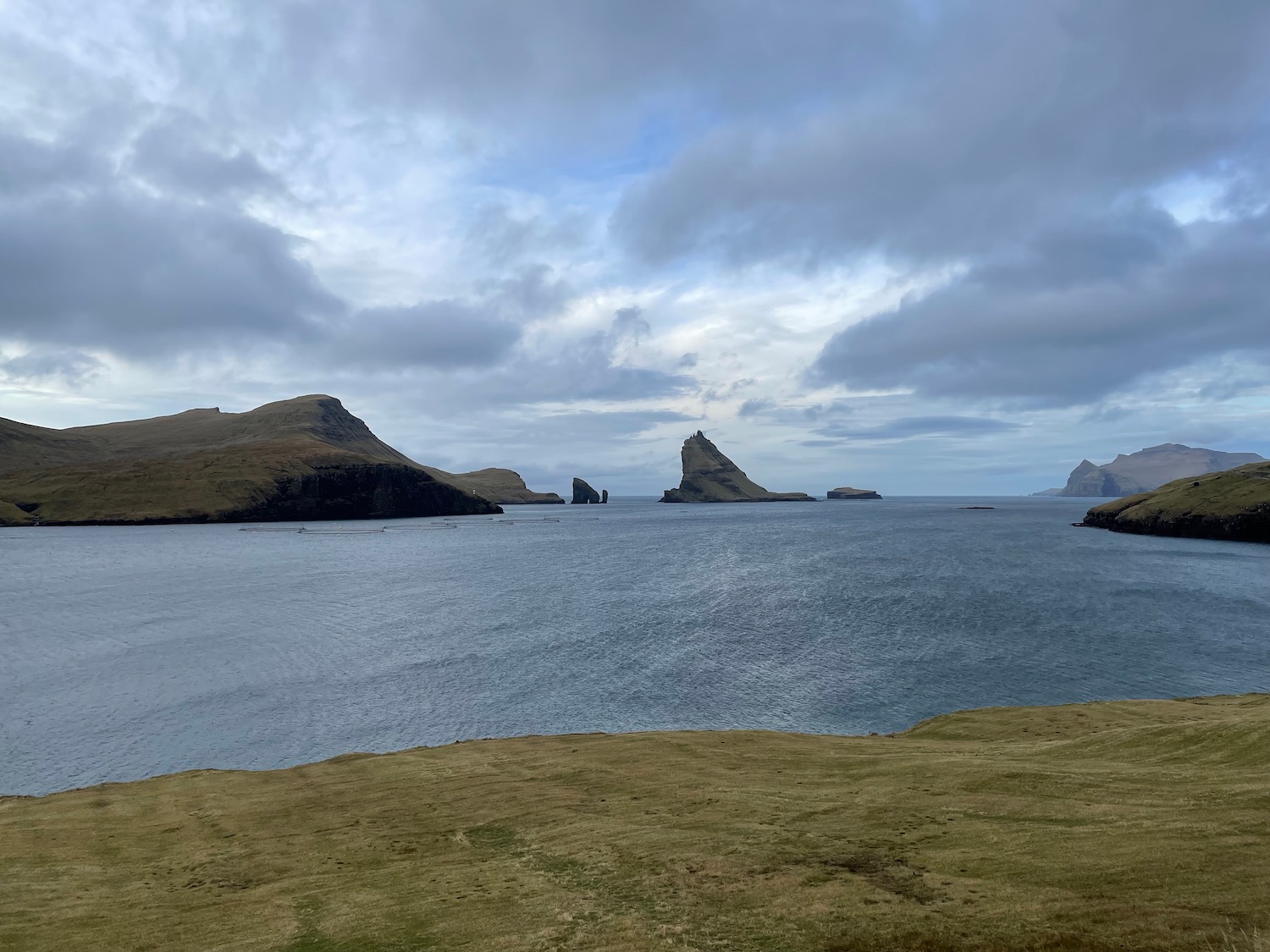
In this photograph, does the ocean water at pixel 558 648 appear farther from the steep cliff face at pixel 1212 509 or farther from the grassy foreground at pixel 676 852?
the steep cliff face at pixel 1212 509

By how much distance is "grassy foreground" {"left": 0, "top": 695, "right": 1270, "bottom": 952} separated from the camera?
1323cm

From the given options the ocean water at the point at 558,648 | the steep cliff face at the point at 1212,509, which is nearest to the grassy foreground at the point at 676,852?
the ocean water at the point at 558,648

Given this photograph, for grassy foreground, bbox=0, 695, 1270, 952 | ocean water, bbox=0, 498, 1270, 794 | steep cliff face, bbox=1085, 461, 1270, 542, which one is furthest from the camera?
steep cliff face, bbox=1085, 461, 1270, 542

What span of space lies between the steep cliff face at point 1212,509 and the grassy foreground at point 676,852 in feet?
576

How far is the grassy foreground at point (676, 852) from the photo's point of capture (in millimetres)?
13227

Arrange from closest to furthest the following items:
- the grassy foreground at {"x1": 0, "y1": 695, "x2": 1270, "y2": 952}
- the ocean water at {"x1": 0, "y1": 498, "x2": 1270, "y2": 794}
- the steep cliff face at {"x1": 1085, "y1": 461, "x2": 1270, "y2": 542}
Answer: the grassy foreground at {"x1": 0, "y1": 695, "x2": 1270, "y2": 952} < the ocean water at {"x1": 0, "y1": 498, "x2": 1270, "y2": 794} < the steep cliff face at {"x1": 1085, "y1": 461, "x2": 1270, "y2": 542}

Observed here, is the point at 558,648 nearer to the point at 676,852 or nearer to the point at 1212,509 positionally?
the point at 676,852

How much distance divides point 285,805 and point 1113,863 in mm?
23463

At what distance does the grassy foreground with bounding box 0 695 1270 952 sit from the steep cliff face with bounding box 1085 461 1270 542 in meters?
176

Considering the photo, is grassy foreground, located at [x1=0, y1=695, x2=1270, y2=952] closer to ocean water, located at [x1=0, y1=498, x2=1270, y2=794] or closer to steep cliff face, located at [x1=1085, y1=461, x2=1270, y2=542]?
ocean water, located at [x1=0, y1=498, x2=1270, y2=794]

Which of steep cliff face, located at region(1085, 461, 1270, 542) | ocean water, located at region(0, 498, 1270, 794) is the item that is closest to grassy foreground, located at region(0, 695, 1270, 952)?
ocean water, located at region(0, 498, 1270, 794)

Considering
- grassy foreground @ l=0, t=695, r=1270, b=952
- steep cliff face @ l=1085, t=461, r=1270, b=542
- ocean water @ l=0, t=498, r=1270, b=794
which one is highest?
steep cliff face @ l=1085, t=461, r=1270, b=542

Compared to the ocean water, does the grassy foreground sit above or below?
above

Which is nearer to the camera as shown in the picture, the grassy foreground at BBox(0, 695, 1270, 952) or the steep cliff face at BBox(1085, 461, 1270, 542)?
the grassy foreground at BBox(0, 695, 1270, 952)
